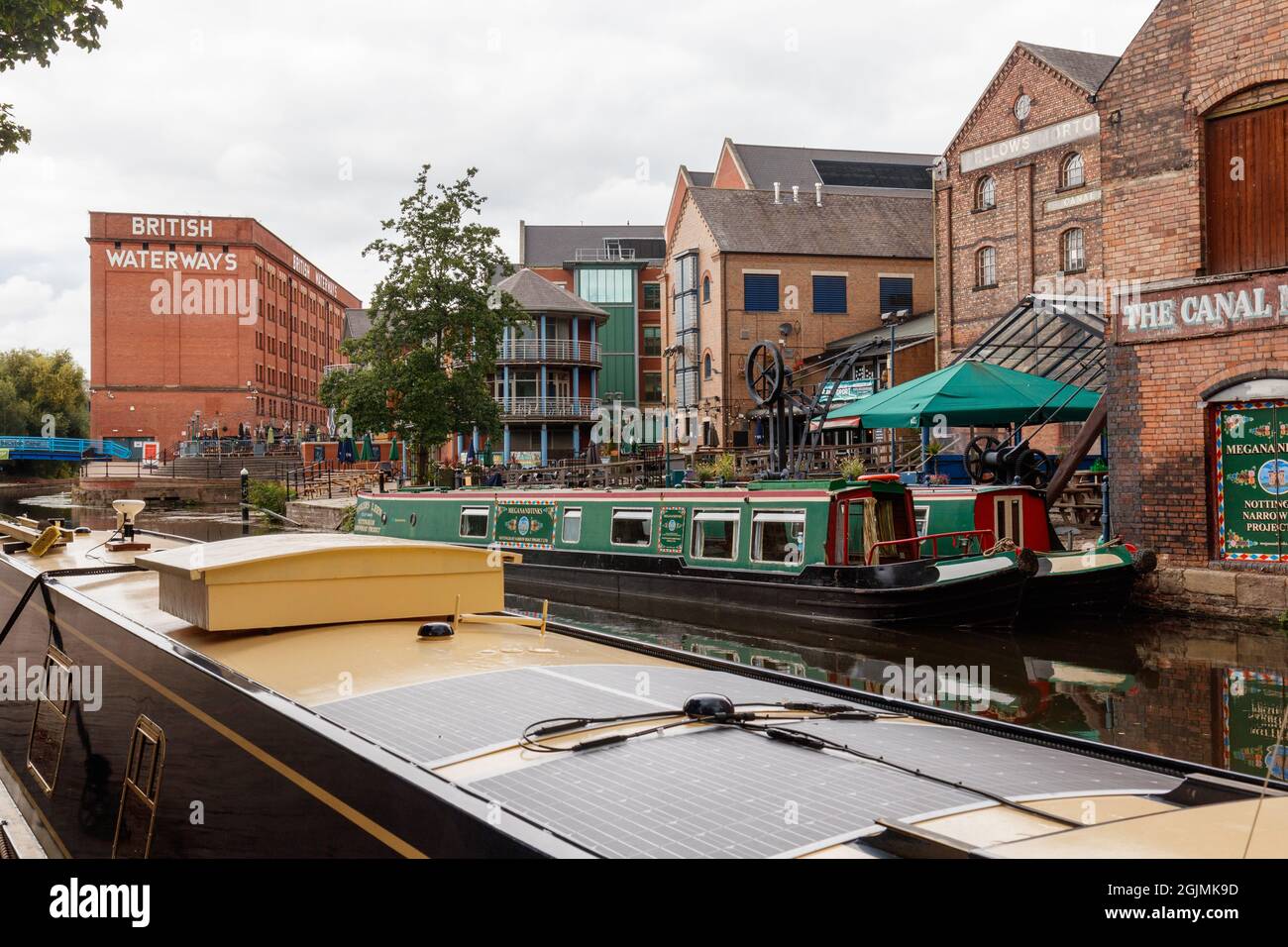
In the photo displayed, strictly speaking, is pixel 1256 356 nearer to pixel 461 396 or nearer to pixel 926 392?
pixel 926 392

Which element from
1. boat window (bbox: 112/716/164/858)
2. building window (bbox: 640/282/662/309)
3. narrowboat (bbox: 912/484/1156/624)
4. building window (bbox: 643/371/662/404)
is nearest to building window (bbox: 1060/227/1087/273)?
narrowboat (bbox: 912/484/1156/624)

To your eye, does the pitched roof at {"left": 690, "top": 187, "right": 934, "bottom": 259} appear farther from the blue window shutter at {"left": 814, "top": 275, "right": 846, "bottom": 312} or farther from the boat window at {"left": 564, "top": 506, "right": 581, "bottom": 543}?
the boat window at {"left": 564, "top": 506, "right": 581, "bottom": 543}

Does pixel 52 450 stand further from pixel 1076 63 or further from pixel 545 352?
pixel 1076 63

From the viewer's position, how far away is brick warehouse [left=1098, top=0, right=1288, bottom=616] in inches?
467

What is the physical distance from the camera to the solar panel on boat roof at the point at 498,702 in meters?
3.39

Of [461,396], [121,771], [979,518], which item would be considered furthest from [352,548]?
[461,396]

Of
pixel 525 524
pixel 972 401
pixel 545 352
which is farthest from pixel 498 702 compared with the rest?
pixel 545 352

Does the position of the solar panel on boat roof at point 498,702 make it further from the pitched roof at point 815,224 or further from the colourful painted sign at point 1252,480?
the pitched roof at point 815,224

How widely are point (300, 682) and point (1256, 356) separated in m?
11.6

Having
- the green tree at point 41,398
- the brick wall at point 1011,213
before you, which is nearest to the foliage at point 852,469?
the brick wall at point 1011,213

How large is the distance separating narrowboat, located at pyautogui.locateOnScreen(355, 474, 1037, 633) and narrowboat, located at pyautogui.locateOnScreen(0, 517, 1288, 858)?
7.75 metres

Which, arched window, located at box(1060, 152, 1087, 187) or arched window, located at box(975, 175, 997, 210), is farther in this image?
arched window, located at box(975, 175, 997, 210)
